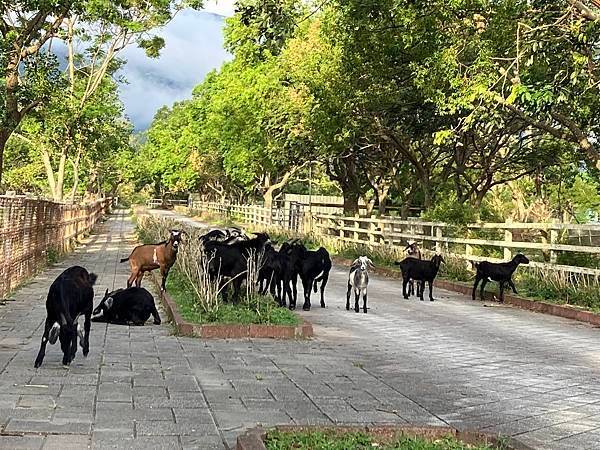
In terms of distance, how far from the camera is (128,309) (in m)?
10.5

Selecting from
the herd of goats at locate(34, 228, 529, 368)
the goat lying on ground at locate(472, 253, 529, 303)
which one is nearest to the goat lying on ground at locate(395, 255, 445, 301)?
the herd of goats at locate(34, 228, 529, 368)

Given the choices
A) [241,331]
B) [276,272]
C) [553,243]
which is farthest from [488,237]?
[241,331]

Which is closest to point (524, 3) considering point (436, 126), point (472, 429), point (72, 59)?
point (436, 126)

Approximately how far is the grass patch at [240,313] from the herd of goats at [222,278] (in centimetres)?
45

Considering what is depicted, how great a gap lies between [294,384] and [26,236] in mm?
10612

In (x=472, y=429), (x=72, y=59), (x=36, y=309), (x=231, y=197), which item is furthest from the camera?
(x=231, y=197)

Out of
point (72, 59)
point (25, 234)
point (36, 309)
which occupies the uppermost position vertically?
point (72, 59)

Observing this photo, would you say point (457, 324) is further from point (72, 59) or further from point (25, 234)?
point (72, 59)

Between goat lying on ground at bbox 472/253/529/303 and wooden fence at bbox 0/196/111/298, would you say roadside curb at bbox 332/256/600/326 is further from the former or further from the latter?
wooden fence at bbox 0/196/111/298

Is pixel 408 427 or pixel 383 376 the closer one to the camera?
pixel 408 427

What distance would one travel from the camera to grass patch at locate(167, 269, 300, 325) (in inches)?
395

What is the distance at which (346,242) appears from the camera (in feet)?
92.2

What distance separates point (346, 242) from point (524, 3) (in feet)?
46.5

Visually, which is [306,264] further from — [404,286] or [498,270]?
[498,270]
